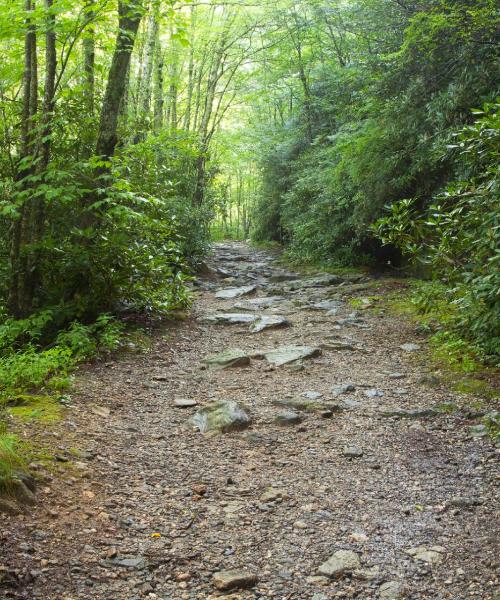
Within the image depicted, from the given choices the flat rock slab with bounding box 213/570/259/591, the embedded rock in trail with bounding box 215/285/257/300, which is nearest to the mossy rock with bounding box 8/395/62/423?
the flat rock slab with bounding box 213/570/259/591

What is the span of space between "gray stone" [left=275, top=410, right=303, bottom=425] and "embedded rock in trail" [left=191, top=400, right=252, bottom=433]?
27cm

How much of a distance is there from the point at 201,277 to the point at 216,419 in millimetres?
8967

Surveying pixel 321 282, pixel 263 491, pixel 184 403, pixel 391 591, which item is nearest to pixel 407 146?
pixel 321 282

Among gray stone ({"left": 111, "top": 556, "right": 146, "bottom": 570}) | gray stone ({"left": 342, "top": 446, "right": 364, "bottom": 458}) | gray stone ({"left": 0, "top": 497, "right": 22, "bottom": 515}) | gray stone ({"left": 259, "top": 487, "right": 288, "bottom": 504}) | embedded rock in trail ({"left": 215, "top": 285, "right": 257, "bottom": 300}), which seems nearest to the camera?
gray stone ({"left": 111, "top": 556, "right": 146, "bottom": 570})

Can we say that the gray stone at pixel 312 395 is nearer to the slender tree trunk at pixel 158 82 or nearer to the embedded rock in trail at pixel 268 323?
the embedded rock in trail at pixel 268 323

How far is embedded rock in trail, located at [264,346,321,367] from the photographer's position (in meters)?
6.70

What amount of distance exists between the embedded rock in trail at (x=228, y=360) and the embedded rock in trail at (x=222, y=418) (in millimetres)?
1443

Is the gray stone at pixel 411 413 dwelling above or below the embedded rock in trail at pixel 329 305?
below

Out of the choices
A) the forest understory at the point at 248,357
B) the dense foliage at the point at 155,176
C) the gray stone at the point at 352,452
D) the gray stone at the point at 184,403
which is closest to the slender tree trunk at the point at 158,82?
the dense foliage at the point at 155,176

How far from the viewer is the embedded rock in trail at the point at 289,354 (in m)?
6.70

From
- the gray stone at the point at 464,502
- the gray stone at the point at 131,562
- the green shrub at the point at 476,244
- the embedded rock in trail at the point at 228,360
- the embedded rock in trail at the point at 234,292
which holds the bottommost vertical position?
the gray stone at the point at 131,562

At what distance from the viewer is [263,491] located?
3.69m

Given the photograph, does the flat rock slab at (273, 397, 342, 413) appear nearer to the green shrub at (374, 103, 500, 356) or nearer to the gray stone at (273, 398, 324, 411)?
the gray stone at (273, 398, 324, 411)

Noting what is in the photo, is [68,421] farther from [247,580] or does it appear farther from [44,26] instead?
[44,26]
